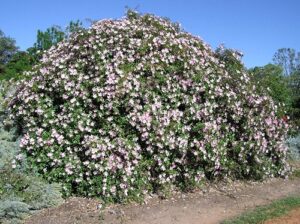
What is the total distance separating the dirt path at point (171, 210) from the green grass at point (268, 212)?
0.73 ft

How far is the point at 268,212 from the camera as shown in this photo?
6855mm

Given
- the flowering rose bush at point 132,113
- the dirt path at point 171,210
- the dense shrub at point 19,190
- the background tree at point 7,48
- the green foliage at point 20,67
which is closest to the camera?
the dense shrub at point 19,190

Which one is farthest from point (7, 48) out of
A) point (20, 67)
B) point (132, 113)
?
point (132, 113)

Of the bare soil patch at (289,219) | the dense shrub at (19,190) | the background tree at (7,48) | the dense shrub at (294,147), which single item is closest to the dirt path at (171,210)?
the dense shrub at (19,190)

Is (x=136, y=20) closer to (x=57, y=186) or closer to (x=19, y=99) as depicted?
(x=19, y=99)

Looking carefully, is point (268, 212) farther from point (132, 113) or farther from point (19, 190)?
point (19, 190)

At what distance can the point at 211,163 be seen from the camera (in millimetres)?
7852

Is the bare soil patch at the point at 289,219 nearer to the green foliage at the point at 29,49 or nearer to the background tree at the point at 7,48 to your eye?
the green foliage at the point at 29,49

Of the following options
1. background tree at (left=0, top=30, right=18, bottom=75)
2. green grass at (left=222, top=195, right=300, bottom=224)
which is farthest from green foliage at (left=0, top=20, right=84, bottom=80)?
green grass at (left=222, top=195, right=300, bottom=224)

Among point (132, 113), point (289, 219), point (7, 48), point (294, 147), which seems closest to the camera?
point (289, 219)

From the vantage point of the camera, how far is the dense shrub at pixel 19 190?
20.3ft

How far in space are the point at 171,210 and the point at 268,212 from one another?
4.61 ft

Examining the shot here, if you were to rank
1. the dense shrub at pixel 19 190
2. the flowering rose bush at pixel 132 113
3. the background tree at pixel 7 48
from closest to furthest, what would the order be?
the dense shrub at pixel 19 190 → the flowering rose bush at pixel 132 113 → the background tree at pixel 7 48

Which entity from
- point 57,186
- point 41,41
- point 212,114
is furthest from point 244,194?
point 41,41
